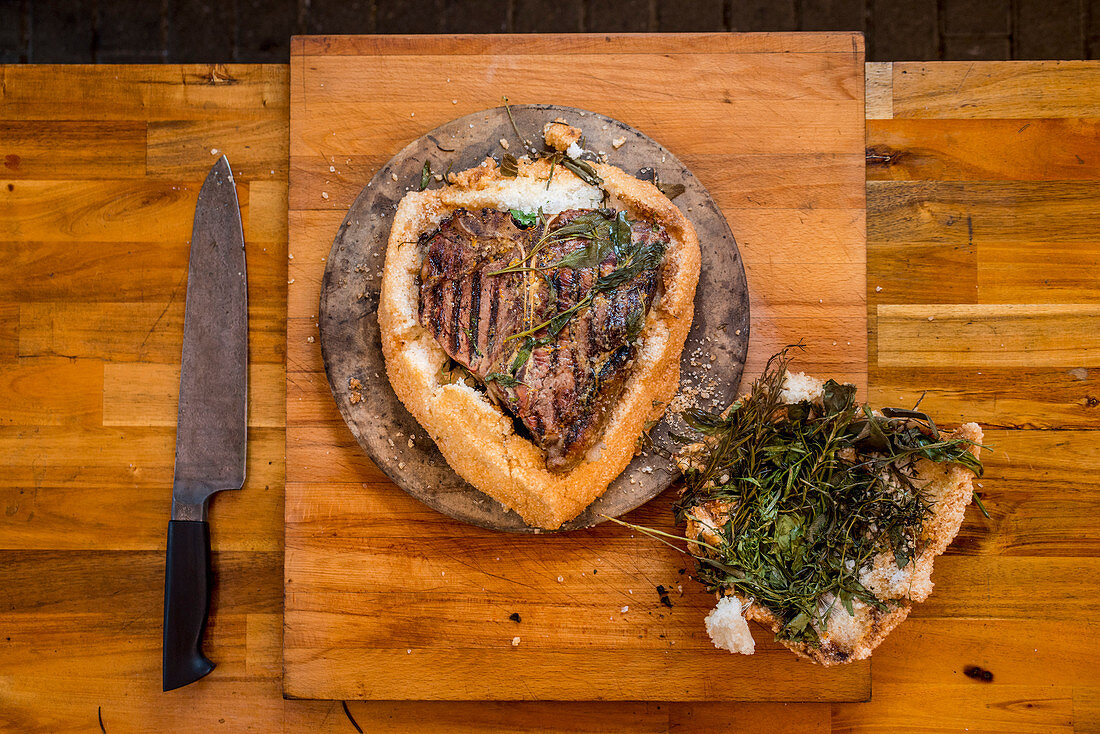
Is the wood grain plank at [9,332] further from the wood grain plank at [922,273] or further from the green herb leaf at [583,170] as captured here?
the wood grain plank at [922,273]

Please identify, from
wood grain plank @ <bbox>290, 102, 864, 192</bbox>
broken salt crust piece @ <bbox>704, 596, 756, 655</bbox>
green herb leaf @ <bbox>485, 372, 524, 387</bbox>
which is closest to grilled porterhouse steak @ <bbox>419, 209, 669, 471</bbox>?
green herb leaf @ <bbox>485, 372, 524, 387</bbox>

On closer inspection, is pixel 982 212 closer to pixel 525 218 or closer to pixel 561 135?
pixel 561 135

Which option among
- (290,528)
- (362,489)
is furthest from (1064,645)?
(290,528)

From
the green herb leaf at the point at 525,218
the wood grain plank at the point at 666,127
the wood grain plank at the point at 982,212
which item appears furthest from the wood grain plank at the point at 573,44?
the green herb leaf at the point at 525,218

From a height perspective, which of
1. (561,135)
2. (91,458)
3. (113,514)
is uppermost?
(561,135)

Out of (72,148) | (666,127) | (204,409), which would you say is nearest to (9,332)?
(72,148)
